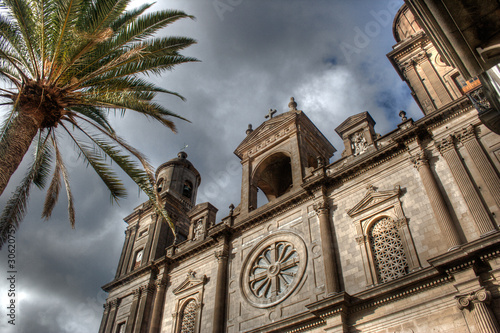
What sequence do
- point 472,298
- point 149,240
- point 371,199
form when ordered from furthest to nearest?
point 149,240 < point 371,199 < point 472,298

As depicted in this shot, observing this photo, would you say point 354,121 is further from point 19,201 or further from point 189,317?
point 19,201

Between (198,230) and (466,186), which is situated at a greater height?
(198,230)

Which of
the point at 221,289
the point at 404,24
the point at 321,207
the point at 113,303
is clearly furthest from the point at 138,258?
the point at 404,24

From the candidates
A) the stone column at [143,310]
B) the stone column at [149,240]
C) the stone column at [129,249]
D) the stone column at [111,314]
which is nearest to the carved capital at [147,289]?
the stone column at [143,310]

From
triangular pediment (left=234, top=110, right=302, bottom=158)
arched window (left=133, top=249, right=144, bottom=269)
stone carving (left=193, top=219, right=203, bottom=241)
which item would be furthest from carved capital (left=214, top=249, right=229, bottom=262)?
arched window (left=133, top=249, right=144, bottom=269)

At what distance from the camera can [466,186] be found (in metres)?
12.8

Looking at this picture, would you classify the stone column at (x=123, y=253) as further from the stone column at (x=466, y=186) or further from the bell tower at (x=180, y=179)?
the stone column at (x=466, y=186)

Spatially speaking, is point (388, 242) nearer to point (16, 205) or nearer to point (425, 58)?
point (425, 58)

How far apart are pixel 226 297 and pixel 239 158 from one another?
10032 millimetres

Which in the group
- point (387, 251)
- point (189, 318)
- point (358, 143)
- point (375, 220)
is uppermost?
point (358, 143)

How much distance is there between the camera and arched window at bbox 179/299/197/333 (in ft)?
61.4

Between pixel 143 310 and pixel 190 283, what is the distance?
330cm

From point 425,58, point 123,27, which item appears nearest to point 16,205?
point 123,27

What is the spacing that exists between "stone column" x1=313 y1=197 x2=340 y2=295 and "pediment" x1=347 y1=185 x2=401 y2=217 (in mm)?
1106
